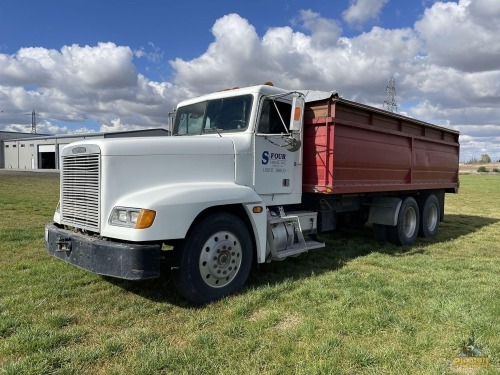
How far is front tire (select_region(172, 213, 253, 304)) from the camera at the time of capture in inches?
165

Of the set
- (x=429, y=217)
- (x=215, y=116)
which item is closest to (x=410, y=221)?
(x=429, y=217)

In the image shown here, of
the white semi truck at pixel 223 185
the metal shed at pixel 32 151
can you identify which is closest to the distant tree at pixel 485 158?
the metal shed at pixel 32 151

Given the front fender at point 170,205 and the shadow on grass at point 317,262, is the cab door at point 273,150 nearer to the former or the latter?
the front fender at point 170,205

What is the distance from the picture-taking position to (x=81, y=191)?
4523 mm

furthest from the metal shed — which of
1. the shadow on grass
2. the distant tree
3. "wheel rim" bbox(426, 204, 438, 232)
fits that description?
the distant tree

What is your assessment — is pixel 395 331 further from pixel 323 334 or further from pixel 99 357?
pixel 99 357

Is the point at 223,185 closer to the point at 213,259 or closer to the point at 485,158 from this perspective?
the point at 213,259

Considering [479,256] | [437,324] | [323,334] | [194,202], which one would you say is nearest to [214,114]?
[194,202]

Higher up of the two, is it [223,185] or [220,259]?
[223,185]

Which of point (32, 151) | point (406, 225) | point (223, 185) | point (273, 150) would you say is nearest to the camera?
point (223, 185)

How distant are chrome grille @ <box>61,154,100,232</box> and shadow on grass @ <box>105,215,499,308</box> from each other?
0.97 m

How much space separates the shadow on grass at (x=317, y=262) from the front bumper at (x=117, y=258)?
2.45 ft

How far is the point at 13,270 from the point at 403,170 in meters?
6.99

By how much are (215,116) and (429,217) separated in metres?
6.28
